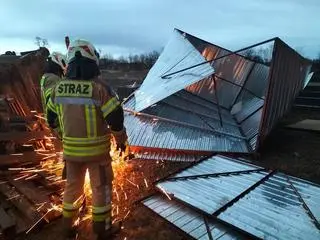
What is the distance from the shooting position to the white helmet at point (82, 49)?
11.4 ft

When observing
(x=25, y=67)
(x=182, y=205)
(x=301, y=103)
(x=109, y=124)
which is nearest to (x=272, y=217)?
(x=182, y=205)

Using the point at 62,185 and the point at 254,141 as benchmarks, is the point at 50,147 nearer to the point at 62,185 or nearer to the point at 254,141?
the point at 62,185

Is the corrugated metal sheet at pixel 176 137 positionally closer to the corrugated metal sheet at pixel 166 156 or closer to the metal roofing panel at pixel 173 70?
the corrugated metal sheet at pixel 166 156

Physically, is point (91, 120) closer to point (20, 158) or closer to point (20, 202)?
point (20, 202)

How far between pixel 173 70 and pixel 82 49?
432 cm

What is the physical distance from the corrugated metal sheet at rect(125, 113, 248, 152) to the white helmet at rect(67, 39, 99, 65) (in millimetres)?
3036

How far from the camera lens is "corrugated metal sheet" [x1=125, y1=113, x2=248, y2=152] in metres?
6.29

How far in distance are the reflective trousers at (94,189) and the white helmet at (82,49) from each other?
108cm

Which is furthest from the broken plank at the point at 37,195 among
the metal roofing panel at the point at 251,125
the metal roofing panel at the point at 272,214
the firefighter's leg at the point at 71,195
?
the metal roofing panel at the point at 251,125

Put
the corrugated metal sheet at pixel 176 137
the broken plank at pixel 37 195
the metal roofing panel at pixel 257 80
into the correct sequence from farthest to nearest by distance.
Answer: the metal roofing panel at pixel 257 80, the corrugated metal sheet at pixel 176 137, the broken plank at pixel 37 195

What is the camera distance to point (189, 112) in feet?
25.1

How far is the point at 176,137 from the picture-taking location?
6543 mm

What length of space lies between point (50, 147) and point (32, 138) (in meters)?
0.39

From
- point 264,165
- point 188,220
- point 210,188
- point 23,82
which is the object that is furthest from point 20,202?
point 264,165
